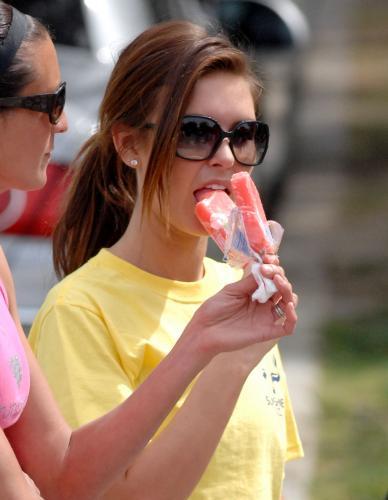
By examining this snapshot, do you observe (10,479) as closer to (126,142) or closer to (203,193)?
(203,193)

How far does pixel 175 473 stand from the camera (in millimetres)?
2494

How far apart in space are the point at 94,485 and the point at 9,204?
8.23 ft

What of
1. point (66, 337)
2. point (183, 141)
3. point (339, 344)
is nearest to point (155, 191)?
point (183, 141)

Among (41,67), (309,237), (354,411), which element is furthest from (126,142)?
(309,237)

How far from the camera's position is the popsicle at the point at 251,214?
97.1 inches

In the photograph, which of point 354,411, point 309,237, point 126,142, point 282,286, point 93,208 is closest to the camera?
point 282,286

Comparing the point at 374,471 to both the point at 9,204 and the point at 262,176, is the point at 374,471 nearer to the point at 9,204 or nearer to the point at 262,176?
the point at 9,204

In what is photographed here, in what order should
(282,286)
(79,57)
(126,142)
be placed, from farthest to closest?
(79,57) → (126,142) → (282,286)

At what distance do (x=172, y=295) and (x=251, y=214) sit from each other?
0.39 metres

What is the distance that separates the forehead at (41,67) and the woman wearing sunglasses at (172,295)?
34cm

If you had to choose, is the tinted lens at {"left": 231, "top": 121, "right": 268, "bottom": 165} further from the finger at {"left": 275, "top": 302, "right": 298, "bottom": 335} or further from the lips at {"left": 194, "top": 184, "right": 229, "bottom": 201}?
the finger at {"left": 275, "top": 302, "right": 298, "bottom": 335}

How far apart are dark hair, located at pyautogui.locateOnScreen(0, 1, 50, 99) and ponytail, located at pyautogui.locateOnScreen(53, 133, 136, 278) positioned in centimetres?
63

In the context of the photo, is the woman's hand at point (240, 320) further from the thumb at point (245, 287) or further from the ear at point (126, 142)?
the ear at point (126, 142)

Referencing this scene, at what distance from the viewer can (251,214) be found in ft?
8.30
